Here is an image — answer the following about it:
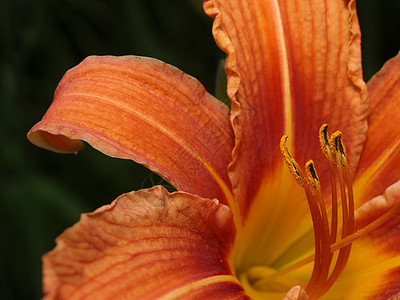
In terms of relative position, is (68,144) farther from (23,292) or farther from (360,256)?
(23,292)

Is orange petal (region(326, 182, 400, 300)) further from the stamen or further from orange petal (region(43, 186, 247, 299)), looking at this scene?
orange petal (region(43, 186, 247, 299))

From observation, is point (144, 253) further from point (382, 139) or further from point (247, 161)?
point (382, 139)

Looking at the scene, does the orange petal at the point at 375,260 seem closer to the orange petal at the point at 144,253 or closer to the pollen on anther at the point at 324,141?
the pollen on anther at the point at 324,141

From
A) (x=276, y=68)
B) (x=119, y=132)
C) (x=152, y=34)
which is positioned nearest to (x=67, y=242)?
(x=119, y=132)

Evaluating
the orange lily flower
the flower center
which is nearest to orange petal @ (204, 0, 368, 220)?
the orange lily flower

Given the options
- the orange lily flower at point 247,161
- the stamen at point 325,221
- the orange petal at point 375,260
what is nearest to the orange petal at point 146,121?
the orange lily flower at point 247,161

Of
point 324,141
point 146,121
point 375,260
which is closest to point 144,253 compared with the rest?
point 146,121
